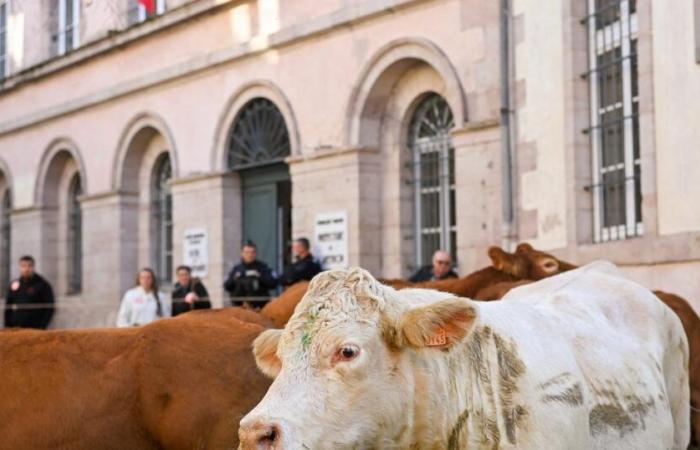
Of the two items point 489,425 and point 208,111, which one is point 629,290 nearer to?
→ point 489,425

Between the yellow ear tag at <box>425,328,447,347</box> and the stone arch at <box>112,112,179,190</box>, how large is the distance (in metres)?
17.3

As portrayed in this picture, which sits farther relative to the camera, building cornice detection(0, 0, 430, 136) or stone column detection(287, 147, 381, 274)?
stone column detection(287, 147, 381, 274)

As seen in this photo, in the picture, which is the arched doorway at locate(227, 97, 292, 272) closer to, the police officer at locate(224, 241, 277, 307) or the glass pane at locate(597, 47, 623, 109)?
the police officer at locate(224, 241, 277, 307)

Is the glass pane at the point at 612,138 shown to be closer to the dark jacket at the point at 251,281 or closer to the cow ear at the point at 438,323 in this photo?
the dark jacket at the point at 251,281

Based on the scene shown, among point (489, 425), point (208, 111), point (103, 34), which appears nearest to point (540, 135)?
point (208, 111)

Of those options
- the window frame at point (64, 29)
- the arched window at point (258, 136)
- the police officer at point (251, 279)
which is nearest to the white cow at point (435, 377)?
the police officer at point (251, 279)

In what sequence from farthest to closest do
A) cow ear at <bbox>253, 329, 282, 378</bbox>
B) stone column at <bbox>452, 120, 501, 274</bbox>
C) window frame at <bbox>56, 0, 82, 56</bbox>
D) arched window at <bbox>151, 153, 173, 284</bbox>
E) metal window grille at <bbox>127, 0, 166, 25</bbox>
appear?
window frame at <bbox>56, 0, 82, 56</bbox>, arched window at <bbox>151, 153, 173, 284</bbox>, metal window grille at <bbox>127, 0, 166, 25</bbox>, stone column at <bbox>452, 120, 501, 274</bbox>, cow ear at <bbox>253, 329, 282, 378</bbox>

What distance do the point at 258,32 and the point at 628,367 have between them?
46.7ft

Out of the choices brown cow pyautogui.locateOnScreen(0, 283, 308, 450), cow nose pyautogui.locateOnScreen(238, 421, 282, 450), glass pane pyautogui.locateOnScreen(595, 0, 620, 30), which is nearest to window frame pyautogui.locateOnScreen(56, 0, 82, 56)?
glass pane pyautogui.locateOnScreen(595, 0, 620, 30)

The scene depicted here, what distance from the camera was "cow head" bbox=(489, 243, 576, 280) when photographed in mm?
10562

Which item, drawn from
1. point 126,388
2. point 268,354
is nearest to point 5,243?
point 126,388

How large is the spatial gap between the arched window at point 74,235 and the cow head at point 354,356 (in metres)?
21.2

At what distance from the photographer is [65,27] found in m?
24.6

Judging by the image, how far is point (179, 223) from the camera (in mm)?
20891
